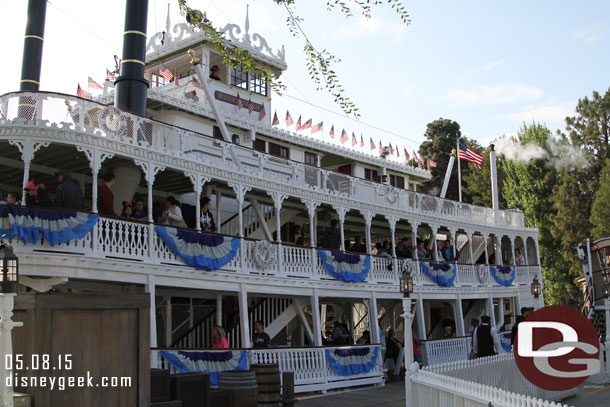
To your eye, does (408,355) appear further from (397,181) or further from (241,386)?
(397,181)

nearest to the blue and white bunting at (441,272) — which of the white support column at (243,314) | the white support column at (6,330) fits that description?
the white support column at (243,314)

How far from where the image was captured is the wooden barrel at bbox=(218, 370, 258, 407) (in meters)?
11.8

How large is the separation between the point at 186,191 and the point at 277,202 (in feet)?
9.08

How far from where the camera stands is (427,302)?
1213 inches

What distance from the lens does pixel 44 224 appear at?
43.2ft

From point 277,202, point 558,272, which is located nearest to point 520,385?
point 277,202

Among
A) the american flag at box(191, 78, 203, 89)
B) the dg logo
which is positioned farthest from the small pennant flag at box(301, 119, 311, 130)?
the dg logo

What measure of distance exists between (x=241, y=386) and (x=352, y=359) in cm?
797

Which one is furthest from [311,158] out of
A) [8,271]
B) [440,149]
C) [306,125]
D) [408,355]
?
[440,149]

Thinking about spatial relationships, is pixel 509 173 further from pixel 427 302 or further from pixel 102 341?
pixel 102 341

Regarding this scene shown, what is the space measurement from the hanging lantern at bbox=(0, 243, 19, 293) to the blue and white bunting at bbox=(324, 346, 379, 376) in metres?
12.3

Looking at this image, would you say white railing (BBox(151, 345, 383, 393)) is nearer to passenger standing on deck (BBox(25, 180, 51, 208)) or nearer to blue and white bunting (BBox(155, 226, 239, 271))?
blue and white bunting (BBox(155, 226, 239, 271))

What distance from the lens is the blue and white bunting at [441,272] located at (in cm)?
2531

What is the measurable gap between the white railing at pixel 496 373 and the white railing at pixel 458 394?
51cm
